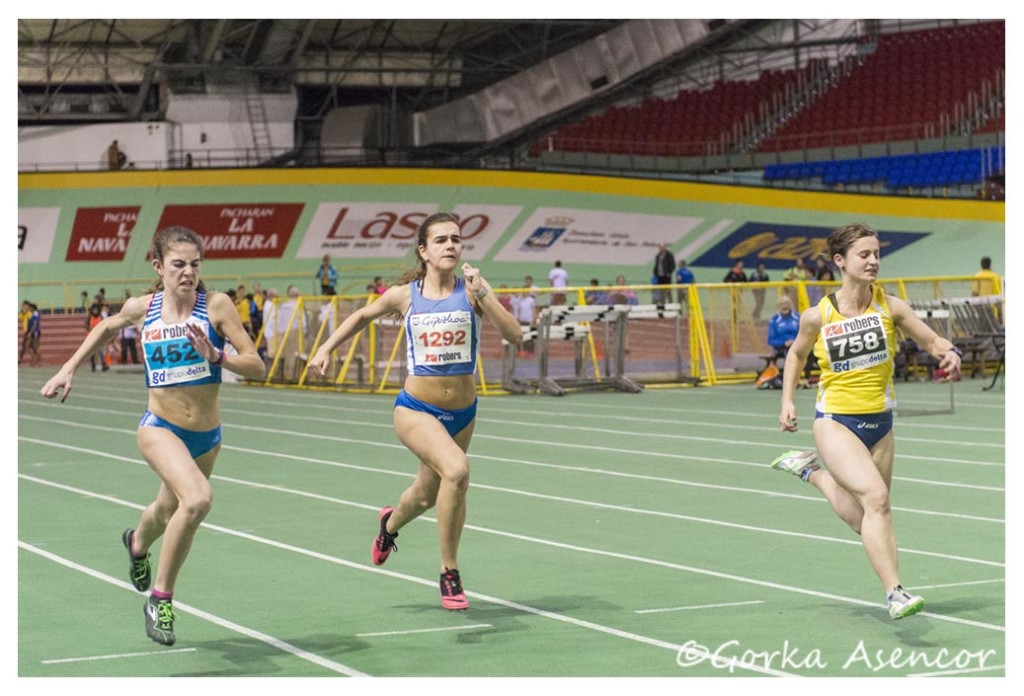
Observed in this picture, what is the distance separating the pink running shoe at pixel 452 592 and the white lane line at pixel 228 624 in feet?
3.64

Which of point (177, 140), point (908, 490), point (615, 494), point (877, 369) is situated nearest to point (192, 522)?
point (877, 369)

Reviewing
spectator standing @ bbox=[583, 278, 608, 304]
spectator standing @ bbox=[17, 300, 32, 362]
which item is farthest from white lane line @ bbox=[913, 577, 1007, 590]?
spectator standing @ bbox=[17, 300, 32, 362]

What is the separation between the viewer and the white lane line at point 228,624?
7426 mm

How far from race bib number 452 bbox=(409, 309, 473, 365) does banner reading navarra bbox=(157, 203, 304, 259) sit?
3758cm

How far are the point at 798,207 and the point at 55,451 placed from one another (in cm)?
3076

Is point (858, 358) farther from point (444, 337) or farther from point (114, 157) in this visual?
point (114, 157)

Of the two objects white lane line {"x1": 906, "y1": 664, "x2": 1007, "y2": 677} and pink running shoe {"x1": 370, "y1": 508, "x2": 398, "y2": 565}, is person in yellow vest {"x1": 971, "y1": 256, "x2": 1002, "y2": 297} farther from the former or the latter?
white lane line {"x1": 906, "y1": 664, "x2": 1007, "y2": 677}

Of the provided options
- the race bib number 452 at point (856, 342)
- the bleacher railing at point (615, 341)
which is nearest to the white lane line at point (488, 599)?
the race bib number 452 at point (856, 342)

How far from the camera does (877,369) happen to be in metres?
8.55

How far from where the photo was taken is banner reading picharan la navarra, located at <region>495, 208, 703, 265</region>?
46.1 m

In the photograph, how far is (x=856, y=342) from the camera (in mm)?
8531

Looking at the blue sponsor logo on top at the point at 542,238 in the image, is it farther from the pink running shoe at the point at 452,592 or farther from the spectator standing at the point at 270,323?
the pink running shoe at the point at 452,592

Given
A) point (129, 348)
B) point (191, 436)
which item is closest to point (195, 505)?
point (191, 436)

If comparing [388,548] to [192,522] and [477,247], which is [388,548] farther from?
[477,247]
